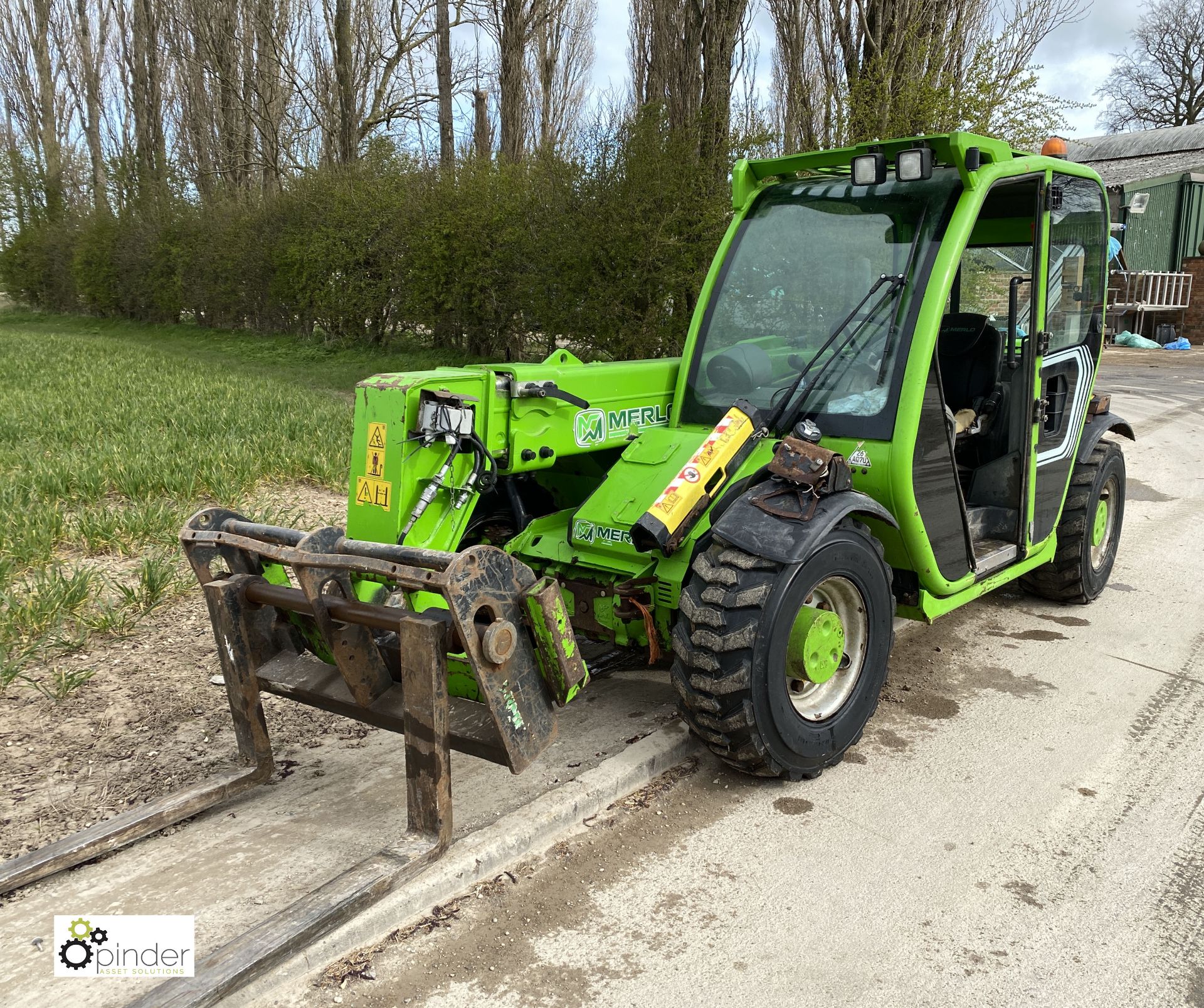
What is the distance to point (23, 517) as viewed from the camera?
5.78m

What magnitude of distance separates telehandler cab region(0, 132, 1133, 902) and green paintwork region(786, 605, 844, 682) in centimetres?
1

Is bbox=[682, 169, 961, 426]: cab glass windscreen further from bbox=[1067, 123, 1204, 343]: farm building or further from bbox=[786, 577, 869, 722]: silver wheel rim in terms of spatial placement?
bbox=[1067, 123, 1204, 343]: farm building

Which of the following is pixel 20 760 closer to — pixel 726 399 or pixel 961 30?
pixel 726 399

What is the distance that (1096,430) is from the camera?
554 cm

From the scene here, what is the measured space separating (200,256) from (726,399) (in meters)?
23.7

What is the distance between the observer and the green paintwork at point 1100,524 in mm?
5723

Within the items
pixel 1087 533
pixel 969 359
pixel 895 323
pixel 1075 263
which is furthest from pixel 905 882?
pixel 1075 263

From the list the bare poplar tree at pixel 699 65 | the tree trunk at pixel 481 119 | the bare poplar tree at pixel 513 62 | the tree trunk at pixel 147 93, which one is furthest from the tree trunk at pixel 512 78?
the tree trunk at pixel 147 93

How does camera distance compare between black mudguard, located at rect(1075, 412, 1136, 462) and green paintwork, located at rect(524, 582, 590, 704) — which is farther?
black mudguard, located at rect(1075, 412, 1136, 462)

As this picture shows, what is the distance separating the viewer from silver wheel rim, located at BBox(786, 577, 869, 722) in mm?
3709

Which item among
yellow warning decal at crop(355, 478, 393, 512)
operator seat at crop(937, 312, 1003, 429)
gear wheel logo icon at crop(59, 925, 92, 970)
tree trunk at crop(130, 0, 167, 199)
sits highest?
tree trunk at crop(130, 0, 167, 199)

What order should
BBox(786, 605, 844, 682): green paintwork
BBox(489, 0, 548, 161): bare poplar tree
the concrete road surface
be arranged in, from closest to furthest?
the concrete road surface → BBox(786, 605, 844, 682): green paintwork → BBox(489, 0, 548, 161): bare poplar tree

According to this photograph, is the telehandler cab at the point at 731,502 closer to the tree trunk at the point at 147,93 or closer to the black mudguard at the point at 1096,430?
the black mudguard at the point at 1096,430

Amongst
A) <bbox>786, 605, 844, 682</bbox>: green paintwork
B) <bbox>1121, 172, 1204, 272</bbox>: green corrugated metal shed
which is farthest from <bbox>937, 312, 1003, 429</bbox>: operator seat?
<bbox>1121, 172, 1204, 272</bbox>: green corrugated metal shed
